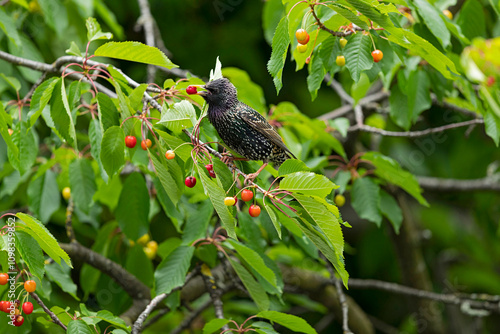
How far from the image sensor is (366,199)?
374cm

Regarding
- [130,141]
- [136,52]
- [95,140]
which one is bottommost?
[95,140]

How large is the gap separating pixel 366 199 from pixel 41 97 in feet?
6.96

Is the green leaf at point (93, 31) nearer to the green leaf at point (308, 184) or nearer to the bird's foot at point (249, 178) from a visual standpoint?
the bird's foot at point (249, 178)

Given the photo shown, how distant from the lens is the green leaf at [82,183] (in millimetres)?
3430

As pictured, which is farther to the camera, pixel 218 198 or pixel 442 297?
pixel 442 297

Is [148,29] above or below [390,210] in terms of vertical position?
above

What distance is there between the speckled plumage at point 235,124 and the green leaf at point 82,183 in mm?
998

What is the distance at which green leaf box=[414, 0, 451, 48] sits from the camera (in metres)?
3.12

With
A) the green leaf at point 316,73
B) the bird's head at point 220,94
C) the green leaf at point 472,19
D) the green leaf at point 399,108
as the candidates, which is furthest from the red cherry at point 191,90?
the green leaf at point 472,19

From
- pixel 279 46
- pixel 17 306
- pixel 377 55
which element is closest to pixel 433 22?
pixel 377 55

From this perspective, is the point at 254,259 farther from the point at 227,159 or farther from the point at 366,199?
the point at 366,199

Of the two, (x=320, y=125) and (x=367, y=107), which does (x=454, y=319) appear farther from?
(x=320, y=125)

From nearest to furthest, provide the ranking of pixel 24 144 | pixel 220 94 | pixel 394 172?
pixel 220 94 < pixel 24 144 < pixel 394 172

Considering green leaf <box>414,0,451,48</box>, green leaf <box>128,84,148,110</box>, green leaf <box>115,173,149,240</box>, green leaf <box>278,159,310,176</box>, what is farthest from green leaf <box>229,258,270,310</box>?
green leaf <box>414,0,451,48</box>
